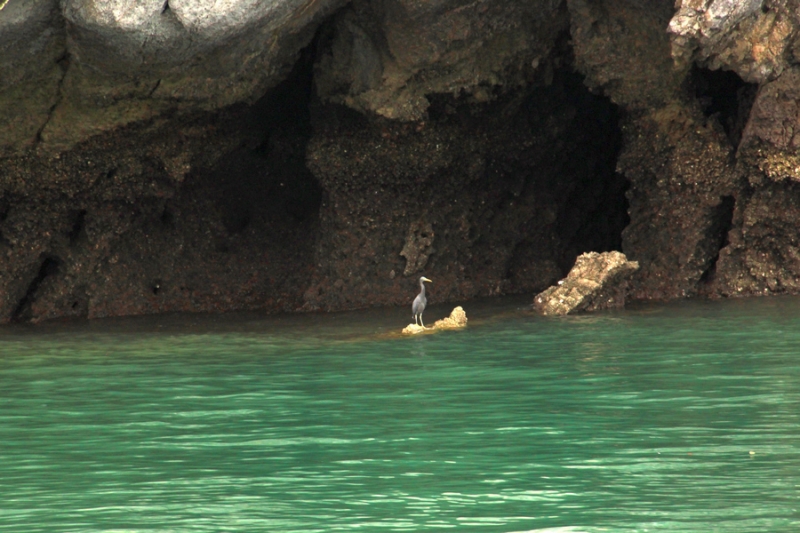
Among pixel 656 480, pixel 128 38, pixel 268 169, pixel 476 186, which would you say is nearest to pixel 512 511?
pixel 656 480

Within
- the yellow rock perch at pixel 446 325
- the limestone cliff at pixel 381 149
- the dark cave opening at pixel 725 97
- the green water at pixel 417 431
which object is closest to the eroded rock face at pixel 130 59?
the limestone cliff at pixel 381 149

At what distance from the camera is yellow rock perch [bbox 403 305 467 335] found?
50.3 ft

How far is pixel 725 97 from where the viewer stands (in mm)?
18609

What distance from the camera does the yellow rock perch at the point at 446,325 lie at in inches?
604

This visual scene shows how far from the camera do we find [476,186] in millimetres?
19906

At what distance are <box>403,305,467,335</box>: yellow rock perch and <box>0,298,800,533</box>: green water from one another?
1.52 feet

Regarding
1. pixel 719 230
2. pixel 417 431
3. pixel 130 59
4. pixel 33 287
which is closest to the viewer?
pixel 417 431

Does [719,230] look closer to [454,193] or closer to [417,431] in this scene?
[454,193]

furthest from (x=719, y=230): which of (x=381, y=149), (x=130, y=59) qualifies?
(x=130, y=59)

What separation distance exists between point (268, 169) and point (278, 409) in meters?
11.3

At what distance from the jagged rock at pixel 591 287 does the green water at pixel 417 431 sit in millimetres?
1325

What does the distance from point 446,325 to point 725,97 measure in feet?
21.2

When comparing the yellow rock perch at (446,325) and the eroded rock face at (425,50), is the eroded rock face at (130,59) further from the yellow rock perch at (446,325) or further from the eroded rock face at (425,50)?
the yellow rock perch at (446,325)

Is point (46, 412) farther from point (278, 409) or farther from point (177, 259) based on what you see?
point (177, 259)
